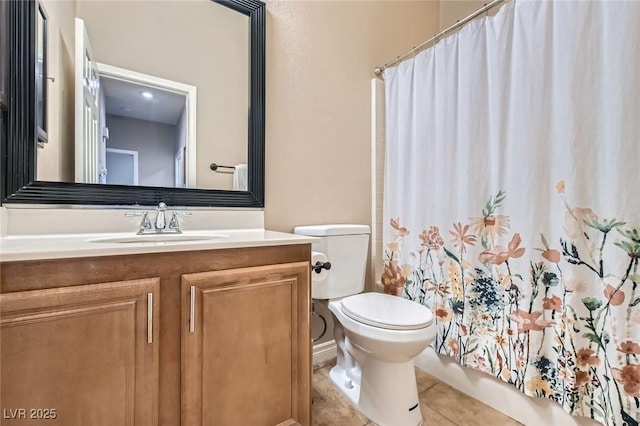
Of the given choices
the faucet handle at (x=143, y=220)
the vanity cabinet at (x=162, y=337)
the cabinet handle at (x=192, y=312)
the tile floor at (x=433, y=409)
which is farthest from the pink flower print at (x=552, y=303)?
the faucet handle at (x=143, y=220)

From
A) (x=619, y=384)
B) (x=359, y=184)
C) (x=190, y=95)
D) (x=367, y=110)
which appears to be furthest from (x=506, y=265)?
(x=190, y=95)

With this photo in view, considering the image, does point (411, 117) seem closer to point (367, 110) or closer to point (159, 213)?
point (367, 110)

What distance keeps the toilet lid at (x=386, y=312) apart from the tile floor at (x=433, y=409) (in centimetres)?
44

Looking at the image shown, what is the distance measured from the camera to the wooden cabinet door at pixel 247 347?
0.87 meters

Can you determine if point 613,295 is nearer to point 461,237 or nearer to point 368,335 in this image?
point 461,237

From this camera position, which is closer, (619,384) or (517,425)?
(619,384)

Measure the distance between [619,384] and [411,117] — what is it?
1405mm

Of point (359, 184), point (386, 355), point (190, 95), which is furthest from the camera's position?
point (359, 184)

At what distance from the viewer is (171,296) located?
840 millimetres

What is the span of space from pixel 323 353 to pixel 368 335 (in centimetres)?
63

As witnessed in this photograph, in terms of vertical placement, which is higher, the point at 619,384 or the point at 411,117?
the point at 411,117

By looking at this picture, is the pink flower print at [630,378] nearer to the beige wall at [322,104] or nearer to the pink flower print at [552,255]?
the pink flower print at [552,255]

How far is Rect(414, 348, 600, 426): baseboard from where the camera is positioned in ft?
3.77

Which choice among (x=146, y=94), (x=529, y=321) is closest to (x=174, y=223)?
(x=146, y=94)
